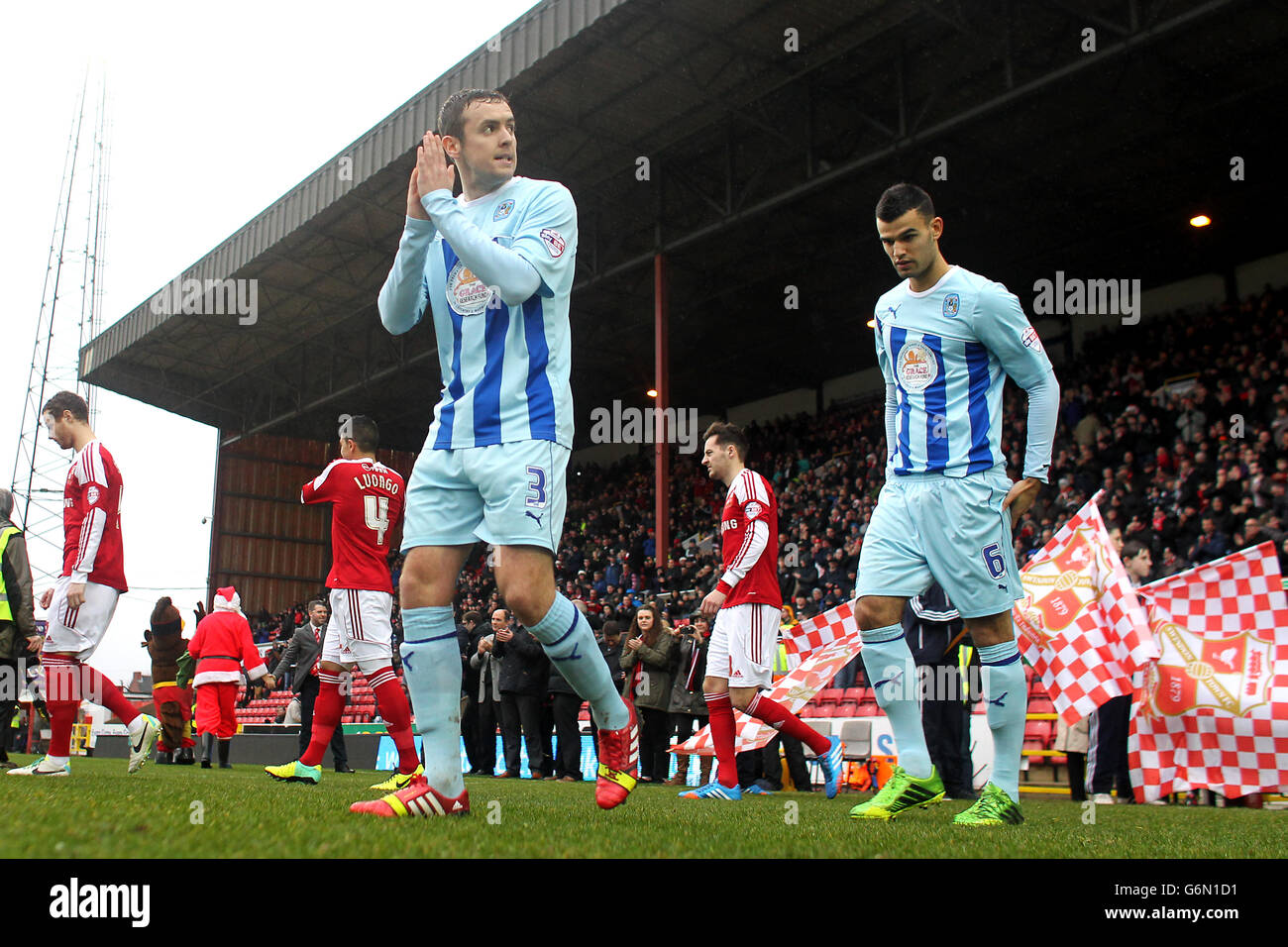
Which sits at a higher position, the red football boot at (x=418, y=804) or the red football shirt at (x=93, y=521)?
the red football shirt at (x=93, y=521)

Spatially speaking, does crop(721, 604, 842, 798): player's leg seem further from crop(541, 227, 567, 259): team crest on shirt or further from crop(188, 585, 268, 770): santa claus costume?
crop(188, 585, 268, 770): santa claus costume

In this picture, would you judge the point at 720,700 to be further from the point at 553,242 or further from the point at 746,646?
the point at 553,242

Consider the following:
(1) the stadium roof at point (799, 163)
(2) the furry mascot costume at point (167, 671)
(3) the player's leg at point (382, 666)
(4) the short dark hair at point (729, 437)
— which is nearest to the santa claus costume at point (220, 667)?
(2) the furry mascot costume at point (167, 671)

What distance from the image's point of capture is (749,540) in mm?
6320

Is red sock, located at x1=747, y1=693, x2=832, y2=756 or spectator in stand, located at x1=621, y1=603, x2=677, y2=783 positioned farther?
spectator in stand, located at x1=621, y1=603, x2=677, y2=783

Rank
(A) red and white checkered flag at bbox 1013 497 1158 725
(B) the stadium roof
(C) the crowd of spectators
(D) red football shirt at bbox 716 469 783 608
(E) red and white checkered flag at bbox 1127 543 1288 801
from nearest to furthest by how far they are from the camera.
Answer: (D) red football shirt at bbox 716 469 783 608 < (E) red and white checkered flag at bbox 1127 543 1288 801 < (A) red and white checkered flag at bbox 1013 497 1158 725 < (C) the crowd of spectators < (B) the stadium roof

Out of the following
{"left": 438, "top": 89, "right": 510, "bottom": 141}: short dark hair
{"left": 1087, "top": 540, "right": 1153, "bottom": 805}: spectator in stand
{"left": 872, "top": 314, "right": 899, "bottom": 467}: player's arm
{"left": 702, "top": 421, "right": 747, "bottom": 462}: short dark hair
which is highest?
{"left": 438, "top": 89, "right": 510, "bottom": 141}: short dark hair

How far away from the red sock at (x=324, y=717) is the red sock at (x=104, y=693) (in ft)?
4.31

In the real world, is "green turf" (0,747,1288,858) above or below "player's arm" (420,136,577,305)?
below

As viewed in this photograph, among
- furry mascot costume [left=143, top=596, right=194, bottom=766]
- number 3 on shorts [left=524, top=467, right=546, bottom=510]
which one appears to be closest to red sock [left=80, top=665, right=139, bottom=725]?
furry mascot costume [left=143, top=596, right=194, bottom=766]

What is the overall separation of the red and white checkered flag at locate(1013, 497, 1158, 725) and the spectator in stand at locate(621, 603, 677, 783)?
12.2 feet

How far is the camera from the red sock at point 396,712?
6184 mm

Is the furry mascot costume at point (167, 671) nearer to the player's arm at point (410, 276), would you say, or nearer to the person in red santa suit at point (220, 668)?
the person in red santa suit at point (220, 668)

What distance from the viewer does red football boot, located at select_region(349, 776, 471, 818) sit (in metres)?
A: 3.19
